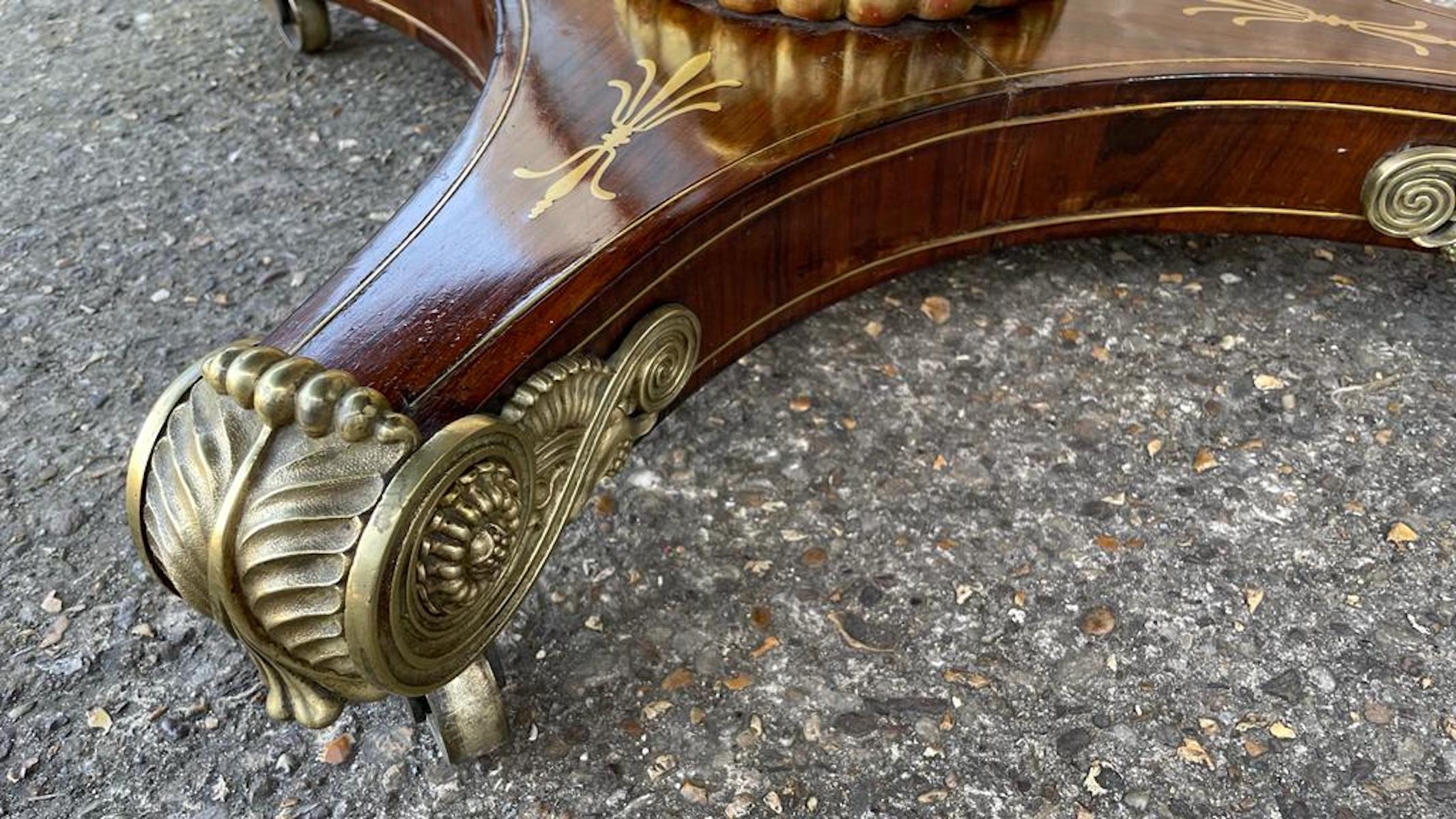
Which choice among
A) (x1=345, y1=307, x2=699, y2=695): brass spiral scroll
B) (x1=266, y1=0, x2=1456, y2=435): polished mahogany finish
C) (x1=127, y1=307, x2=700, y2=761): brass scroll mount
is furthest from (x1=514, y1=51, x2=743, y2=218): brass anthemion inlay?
(x1=127, y1=307, x2=700, y2=761): brass scroll mount

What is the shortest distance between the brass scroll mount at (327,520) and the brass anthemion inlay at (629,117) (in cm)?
29

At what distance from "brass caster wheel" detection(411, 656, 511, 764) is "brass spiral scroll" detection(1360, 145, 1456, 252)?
4.57 feet

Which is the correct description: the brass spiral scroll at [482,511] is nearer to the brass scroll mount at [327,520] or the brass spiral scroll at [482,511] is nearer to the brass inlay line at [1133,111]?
the brass scroll mount at [327,520]

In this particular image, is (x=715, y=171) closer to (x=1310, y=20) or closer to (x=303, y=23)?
(x=1310, y=20)

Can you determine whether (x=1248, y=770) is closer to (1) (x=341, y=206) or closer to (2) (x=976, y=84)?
(2) (x=976, y=84)

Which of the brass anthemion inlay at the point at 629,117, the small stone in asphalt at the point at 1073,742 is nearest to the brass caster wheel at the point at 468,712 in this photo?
the brass anthemion inlay at the point at 629,117

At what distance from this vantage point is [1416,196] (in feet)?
5.59

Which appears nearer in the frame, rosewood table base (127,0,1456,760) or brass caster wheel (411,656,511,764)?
rosewood table base (127,0,1456,760)

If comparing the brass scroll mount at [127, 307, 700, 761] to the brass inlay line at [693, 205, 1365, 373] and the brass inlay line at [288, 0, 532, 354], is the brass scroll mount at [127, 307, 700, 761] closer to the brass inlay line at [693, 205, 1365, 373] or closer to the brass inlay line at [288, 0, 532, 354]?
the brass inlay line at [288, 0, 532, 354]

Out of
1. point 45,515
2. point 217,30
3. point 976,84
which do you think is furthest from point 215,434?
point 217,30

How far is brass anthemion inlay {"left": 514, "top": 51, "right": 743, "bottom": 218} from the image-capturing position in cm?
138

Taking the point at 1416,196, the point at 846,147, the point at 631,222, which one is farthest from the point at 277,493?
the point at 1416,196

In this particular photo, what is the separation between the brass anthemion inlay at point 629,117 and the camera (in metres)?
1.38

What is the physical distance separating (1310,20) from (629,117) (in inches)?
40.8
